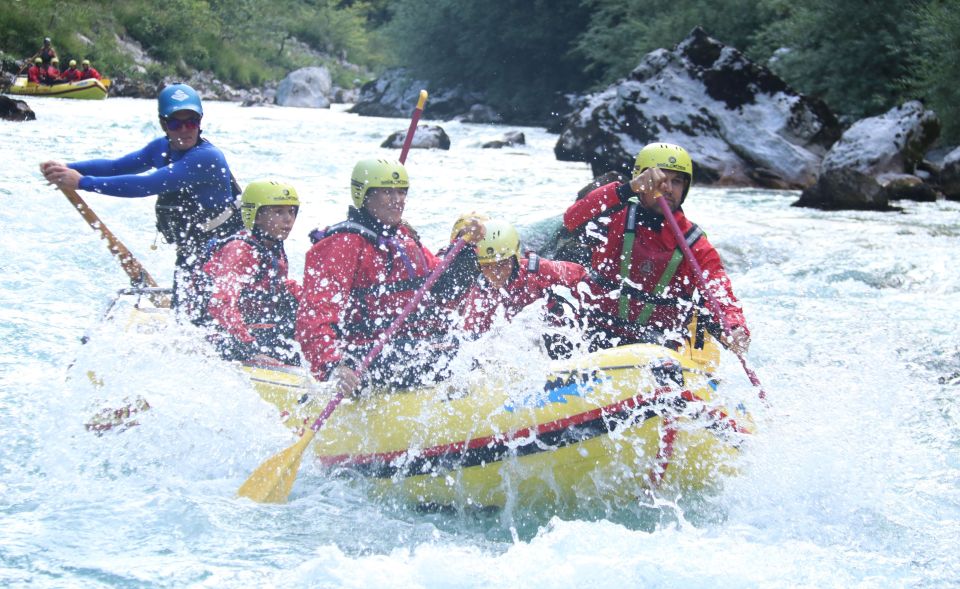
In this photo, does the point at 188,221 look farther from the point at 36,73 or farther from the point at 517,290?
the point at 36,73

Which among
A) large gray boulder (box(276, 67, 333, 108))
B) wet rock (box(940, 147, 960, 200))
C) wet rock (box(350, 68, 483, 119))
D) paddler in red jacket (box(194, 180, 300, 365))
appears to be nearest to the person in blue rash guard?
paddler in red jacket (box(194, 180, 300, 365))

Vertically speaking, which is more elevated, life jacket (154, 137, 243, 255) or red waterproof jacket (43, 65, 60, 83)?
life jacket (154, 137, 243, 255)

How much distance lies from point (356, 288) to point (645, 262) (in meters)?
1.53

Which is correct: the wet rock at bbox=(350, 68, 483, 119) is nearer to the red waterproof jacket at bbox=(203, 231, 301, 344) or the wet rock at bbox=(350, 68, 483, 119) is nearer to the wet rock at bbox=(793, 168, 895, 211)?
the wet rock at bbox=(793, 168, 895, 211)

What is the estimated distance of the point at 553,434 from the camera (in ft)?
13.0

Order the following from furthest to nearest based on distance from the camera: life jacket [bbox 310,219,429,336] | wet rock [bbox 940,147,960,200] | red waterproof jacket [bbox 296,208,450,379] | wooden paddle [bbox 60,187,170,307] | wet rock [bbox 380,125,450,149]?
1. wet rock [bbox 380,125,450,149]
2. wet rock [bbox 940,147,960,200]
3. wooden paddle [bbox 60,187,170,307]
4. life jacket [bbox 310,219,429,336]
5. red waterproof jacket [bbox 296,208,450,379]

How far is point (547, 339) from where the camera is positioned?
4.87 m

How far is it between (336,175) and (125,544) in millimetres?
11191

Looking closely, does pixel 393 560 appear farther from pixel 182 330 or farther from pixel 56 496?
pixel 182 330

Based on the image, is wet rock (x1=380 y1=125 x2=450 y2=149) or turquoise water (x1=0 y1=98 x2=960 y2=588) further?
wet rock (x1=380 y1=125 x2=450 y2=149)

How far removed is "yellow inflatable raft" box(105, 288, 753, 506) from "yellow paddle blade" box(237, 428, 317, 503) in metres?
0.21

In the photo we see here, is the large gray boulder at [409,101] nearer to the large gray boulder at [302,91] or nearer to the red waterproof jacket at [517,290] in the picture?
the large gray boulder at [302,91]

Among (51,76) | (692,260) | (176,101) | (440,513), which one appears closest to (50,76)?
(51,76)

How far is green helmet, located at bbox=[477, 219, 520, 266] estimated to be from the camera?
4730 millimetres
